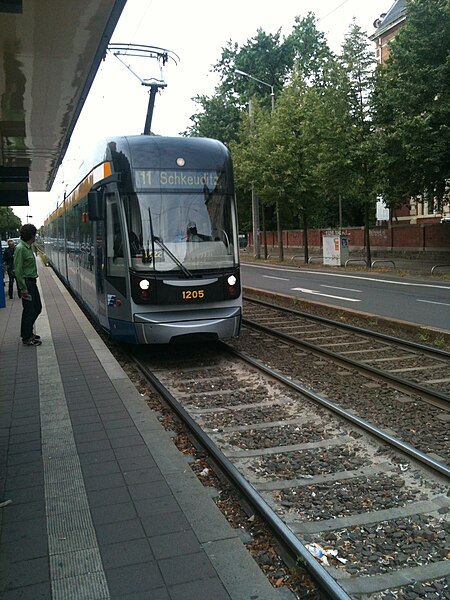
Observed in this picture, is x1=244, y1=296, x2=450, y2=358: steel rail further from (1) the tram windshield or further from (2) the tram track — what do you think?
(1) the tram windshield

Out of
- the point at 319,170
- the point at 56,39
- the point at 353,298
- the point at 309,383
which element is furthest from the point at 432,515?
the point at 319,170

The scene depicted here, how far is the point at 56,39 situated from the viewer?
25.0ft

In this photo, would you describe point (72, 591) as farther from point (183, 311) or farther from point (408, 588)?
point (183, 311)

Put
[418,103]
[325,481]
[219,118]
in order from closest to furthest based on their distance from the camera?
[325,481] → [418,103] → [219,118]

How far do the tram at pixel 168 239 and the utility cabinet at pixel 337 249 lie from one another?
944 inches

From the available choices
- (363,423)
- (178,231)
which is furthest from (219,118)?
(363,423)

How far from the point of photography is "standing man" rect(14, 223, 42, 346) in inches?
396

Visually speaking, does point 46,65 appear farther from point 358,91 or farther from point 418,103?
point 358,91

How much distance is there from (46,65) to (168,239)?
3077 millimetres

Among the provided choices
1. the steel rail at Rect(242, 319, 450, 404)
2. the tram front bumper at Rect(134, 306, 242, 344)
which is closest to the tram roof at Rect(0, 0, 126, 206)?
the tram front bumper at Rect(134, 306, 242, 344)

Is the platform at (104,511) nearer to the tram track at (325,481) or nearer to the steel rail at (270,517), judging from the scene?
the steel rail at (270,517)

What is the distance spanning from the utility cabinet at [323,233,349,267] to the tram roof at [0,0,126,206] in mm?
20119

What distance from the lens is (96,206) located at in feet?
30.1

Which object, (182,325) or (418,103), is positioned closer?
(182,325)
